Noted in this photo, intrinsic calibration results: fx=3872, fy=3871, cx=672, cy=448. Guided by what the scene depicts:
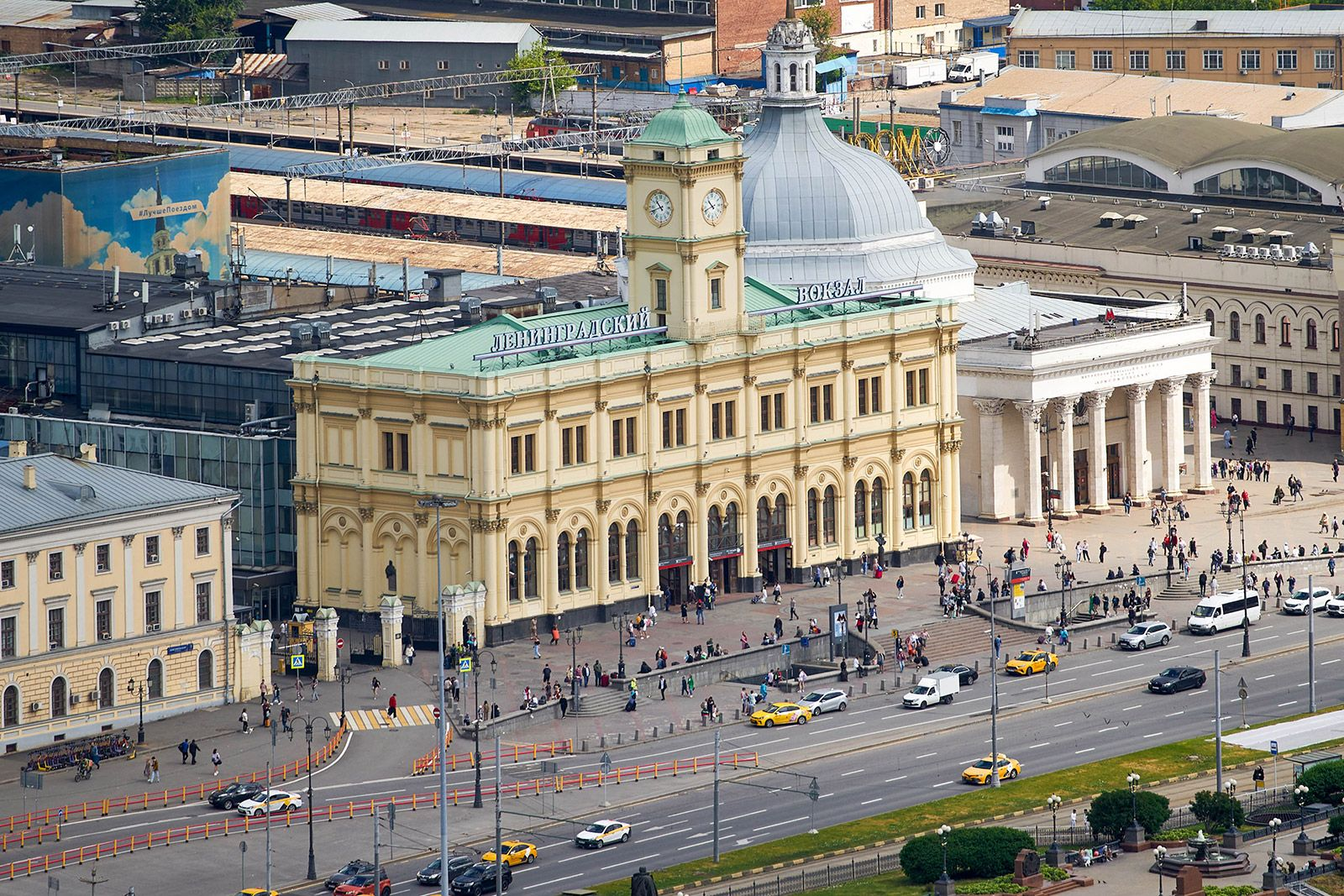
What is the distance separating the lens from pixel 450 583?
632 ft

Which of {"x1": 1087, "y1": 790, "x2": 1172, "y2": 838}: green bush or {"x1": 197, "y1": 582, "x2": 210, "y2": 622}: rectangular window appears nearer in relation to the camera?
{"x1": 1087, "y1": 790, "x2": 1172, "y2": 838}: green bush

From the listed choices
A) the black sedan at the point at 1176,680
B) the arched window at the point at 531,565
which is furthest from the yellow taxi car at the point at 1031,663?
the arched window at the point at 531,565

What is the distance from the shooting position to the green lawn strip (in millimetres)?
151500

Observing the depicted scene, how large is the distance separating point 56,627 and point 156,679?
5.82 meters

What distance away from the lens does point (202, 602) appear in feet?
598

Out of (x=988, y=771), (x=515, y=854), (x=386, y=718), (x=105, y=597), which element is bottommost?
(x=515, y=854)

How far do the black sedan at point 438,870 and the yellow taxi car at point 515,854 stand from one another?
0.75m

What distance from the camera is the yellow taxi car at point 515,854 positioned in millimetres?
152250

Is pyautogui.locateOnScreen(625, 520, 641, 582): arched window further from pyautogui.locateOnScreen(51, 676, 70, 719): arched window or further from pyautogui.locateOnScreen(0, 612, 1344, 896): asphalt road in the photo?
pyautogui.locateOnScreen(51, 676, 70, 719): arched window

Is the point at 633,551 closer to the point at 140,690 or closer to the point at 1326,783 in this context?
the point at 140,690

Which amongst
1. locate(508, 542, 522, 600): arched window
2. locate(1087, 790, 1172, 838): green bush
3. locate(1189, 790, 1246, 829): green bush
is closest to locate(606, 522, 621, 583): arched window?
locate(508, 542, 522, 600): arched window

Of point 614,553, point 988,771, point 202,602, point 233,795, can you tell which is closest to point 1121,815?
point 988,771

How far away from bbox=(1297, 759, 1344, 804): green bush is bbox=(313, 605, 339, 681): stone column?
49.8 m

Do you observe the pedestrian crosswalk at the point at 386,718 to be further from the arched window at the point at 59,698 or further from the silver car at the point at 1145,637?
the silver car at the point at 1145,637
